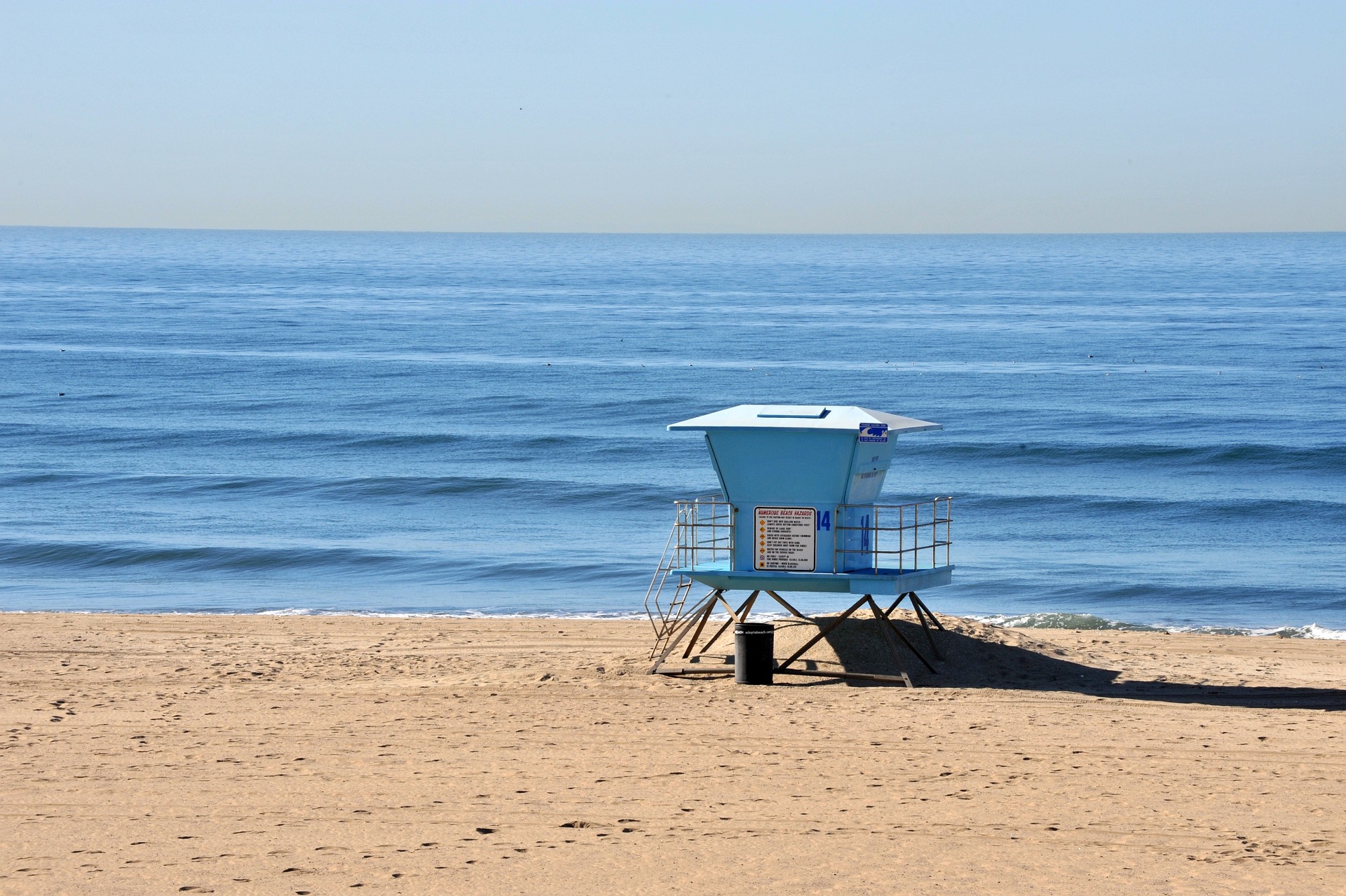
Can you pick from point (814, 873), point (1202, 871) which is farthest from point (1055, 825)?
point (814, 873)

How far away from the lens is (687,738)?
11.7 meters

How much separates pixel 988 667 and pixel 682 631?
3.49 m

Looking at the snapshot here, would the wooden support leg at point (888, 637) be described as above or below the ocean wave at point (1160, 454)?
below

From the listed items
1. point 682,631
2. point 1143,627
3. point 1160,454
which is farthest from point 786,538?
point 1160,454

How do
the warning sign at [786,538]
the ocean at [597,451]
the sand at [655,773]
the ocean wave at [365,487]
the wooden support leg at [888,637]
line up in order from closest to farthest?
the sand at [655,773], the warning sign at [786,538], the wooden support leg at [888,637], the ocean at [597,451], the ocean wave at [365,487]

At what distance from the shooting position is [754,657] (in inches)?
567

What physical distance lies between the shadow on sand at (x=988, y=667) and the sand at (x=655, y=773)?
0.05 metres

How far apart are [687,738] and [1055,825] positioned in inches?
137

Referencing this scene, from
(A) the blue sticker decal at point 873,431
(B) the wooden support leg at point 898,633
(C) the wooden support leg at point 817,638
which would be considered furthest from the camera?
(C) the wooden support leg at point 817,638

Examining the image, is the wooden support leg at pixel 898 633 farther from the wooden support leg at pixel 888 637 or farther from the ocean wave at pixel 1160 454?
the ocean wave at pixel 1160 454

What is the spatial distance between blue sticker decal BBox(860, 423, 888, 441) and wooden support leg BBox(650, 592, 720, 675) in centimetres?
251

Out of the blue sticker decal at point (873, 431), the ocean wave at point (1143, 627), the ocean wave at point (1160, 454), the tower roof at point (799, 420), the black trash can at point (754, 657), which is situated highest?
the tower roof at point (799, 420)

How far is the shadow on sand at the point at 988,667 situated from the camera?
1414 centimetres

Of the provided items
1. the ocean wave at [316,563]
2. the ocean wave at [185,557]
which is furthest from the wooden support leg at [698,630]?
the ocean wave at [185,557]
